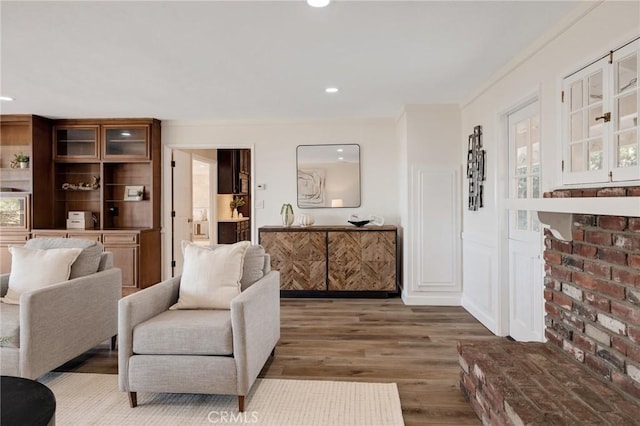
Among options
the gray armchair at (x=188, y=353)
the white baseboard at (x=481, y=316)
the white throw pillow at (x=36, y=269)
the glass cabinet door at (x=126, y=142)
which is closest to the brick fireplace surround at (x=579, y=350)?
the white baseboard at (x=481, y=316)

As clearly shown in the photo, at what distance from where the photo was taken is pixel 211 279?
8.23 ft

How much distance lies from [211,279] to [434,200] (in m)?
2.85

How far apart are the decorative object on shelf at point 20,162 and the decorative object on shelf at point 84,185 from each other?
1.61 ft

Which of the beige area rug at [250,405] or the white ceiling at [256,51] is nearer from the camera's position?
the beige area rug at [250,405]

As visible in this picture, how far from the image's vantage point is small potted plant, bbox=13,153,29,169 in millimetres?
4746

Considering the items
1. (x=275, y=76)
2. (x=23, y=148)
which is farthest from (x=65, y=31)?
(x=23, y=148)

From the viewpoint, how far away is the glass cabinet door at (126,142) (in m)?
5.01

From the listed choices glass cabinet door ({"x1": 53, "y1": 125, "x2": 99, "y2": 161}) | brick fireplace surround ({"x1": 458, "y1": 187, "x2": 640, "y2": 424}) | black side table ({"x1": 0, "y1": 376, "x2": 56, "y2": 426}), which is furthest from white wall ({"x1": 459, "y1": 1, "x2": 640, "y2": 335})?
glass cabinet door ({"x1": 53, "y1": 125, "x2": 99, "y2": 161})

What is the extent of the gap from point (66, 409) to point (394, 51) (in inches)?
126

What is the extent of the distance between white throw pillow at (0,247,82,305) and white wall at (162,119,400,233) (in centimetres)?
258

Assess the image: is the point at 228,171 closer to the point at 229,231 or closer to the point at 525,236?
the point at 229,231

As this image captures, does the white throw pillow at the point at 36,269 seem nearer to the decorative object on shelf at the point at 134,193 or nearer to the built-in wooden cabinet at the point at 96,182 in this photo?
the built-in wooden cabinet at the point at 96,182

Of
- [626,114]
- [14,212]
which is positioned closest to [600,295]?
[626,114]

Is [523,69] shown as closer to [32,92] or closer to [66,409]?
[66,409]
